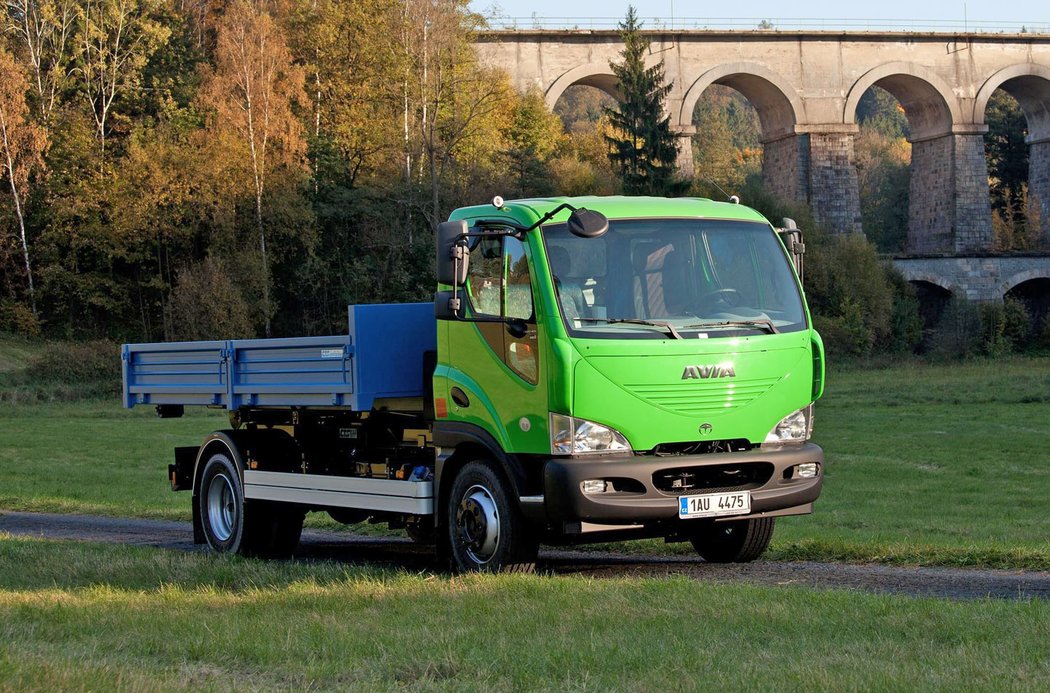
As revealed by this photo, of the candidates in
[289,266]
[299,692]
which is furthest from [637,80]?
[299,692]

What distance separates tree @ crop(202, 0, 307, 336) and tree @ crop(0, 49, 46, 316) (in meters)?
6.62

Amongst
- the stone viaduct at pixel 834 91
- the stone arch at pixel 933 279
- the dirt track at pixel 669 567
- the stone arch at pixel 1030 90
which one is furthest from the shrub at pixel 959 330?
the dirt track at pixel 669 567

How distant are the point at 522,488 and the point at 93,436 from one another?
2571 cm

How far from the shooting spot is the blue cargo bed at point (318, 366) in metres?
10.9

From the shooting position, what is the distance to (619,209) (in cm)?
998

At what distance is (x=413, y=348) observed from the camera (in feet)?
36.2

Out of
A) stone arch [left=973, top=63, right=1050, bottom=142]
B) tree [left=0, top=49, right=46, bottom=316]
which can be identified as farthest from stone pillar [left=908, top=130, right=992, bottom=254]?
tree [left=0, top=49, right=46, bottom=316]

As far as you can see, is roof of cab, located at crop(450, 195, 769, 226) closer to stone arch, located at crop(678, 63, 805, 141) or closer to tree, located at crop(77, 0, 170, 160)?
tree, located at crop(77, 0, 170, 160)

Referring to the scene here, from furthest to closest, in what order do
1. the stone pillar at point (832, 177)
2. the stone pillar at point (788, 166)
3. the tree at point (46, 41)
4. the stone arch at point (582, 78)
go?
the stone pillar at point (788, 166)
the stone pillar at point (832, 177)
the stone arch at point (582, 78)
the tree at point (46, 41)

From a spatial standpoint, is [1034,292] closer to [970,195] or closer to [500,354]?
[970,195]

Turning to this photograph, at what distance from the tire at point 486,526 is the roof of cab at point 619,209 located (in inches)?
69.5

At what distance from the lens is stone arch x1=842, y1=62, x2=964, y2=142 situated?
6688 cm

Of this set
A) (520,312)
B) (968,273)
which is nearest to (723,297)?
(520,312)

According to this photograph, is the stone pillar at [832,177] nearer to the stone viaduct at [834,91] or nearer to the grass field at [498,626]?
the stone viaduct at [834,91]
